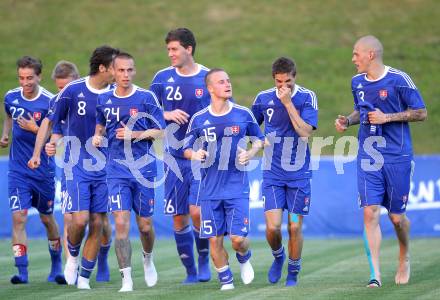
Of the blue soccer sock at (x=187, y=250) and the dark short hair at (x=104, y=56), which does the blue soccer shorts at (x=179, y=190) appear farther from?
the dark short hair at (x=104, y=56)

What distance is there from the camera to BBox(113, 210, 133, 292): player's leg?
36.4 ft

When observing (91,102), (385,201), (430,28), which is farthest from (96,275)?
(430,28)

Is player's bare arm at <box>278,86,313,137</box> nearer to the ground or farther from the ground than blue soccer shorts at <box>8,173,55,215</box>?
farther from the ground

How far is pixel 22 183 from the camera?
1326 centimetres

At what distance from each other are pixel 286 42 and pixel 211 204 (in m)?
21.9

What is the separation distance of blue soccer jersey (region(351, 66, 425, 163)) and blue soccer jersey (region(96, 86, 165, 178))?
88.7 inches

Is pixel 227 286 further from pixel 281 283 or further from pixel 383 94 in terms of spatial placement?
pixel 383 94

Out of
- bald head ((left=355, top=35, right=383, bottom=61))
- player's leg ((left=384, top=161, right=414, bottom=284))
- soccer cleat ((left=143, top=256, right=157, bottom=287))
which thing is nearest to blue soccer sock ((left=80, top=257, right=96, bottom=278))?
soccer cleat ((left=143, top=256, right=157, bottom=287))

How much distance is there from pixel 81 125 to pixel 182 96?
1.29m

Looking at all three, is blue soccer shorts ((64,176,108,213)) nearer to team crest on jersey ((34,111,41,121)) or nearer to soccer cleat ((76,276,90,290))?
soccer cleat ((76,276,90,290))

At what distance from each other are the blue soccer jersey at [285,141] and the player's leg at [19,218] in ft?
10.6

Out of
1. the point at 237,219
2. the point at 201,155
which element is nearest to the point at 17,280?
the point at 237,219

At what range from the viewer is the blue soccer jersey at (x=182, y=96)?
40.6ft

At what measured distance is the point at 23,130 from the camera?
1332 cm
